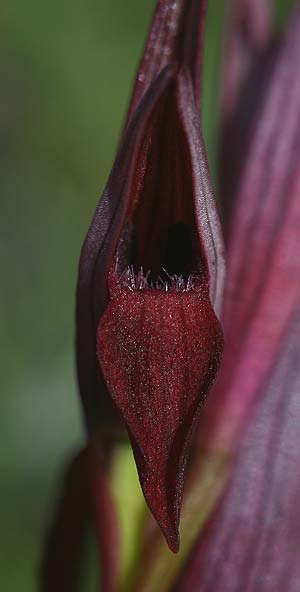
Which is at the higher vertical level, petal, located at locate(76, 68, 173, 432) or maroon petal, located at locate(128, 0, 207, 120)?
maroon petal, located at locate(128, 0, 207, 120)

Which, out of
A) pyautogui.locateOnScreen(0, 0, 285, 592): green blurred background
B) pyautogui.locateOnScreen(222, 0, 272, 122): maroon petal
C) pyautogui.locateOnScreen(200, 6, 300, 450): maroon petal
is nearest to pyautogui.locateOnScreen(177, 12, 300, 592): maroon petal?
pyautogui.locateOnScreen(200, 6, 300, 450): maroon petal

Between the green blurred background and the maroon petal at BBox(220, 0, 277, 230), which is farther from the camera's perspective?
the green blurred background

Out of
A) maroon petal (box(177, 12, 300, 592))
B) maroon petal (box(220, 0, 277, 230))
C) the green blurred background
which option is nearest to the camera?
maroon petal (box(177, 12, 300, 592))

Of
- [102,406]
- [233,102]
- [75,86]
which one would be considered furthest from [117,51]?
[102,406]

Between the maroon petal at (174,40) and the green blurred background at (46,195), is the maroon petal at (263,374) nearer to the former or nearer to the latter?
the maroon petal at (174,40)

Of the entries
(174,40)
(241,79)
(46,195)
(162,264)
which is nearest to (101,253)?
(162,264)

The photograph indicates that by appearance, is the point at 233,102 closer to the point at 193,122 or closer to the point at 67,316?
the point at 193,122

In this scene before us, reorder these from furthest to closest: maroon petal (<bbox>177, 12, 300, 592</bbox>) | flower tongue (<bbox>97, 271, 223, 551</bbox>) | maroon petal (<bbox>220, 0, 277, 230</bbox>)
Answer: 1. maroon petal (<bbox>220, 0, 277, 230</bbox>)
2. maroon petal (<bbox>177, 12, 300, 592</bbox>)
3. flower tongue (<bbox>97, 271, 223, 551</bbox>)

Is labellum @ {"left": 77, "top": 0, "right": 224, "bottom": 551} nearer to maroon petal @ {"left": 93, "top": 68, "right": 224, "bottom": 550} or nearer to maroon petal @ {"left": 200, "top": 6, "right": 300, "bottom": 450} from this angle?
maroon petal @ {"left": 93, "top": 68, "right": 224, "bottom": 550}

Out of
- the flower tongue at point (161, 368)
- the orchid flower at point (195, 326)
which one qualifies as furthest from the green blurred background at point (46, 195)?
the flower tongue at point (161, 368)
